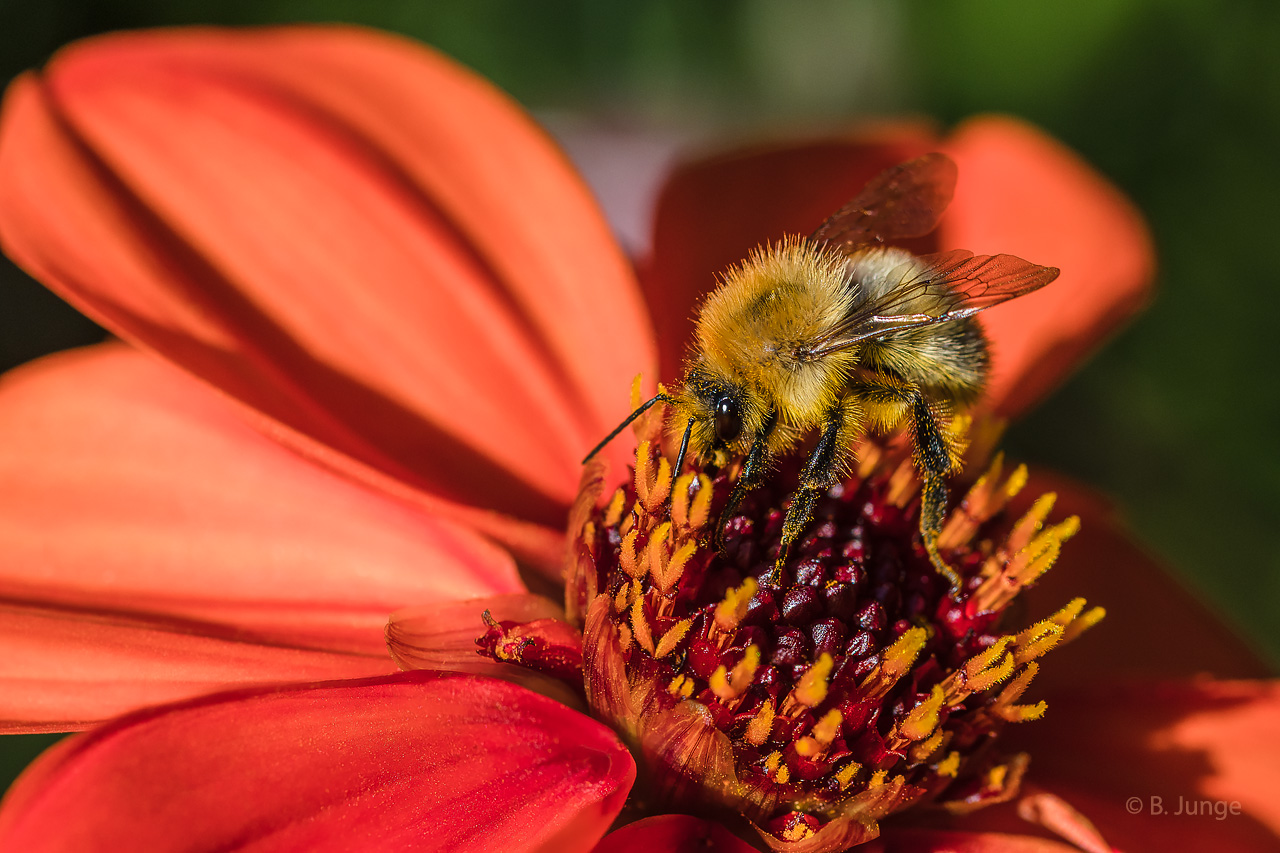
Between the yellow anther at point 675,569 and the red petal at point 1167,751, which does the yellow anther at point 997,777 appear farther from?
the yellow anther at point 675,569

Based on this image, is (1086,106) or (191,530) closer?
(191,530)

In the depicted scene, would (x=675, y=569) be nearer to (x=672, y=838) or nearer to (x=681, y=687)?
(x=681, y=687)

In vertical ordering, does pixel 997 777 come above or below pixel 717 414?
below

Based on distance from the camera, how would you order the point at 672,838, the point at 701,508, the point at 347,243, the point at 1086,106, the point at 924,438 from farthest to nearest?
the point at 1086,106, the point at 347,243, the point at 924,438, the point at 701,508, the point at 672,838

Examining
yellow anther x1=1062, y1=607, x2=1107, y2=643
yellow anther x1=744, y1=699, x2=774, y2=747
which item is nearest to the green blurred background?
yellow anther x1=1062, y1=607, x2=1107, y2=643

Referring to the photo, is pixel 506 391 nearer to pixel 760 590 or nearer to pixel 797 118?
pixel 760 590

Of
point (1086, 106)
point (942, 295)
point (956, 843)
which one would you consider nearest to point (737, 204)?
point (942, 295)

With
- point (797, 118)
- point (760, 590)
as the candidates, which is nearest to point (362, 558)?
point (760, 590)
